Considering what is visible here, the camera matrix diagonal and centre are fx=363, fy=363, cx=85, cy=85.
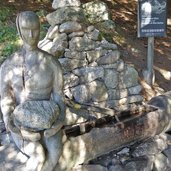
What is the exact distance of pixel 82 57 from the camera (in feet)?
16.3

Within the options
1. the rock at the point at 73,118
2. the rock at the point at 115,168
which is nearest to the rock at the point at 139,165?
the rock at the point at 115,168

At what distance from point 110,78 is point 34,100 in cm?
256

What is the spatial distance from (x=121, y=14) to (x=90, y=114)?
4962mm

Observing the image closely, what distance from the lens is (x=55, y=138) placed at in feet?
8.92

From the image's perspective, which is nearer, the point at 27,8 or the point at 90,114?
the point at 90,114

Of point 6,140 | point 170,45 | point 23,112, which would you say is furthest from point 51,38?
point 170,45

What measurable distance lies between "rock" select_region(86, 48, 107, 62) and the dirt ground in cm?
107

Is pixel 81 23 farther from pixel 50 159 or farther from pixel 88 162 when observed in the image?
pixel 50 159

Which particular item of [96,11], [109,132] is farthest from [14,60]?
[96,11]

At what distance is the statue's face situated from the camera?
250 centimetres

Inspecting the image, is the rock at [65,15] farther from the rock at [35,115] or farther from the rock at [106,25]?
the rock at [35,115]

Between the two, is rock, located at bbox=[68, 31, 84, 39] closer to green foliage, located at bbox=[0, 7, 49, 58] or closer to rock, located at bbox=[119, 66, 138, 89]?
rock, located at bbox=[119, 66, 138, 89]

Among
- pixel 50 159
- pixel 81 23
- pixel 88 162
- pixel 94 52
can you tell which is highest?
pixel 81 23

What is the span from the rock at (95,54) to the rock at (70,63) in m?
0.11
